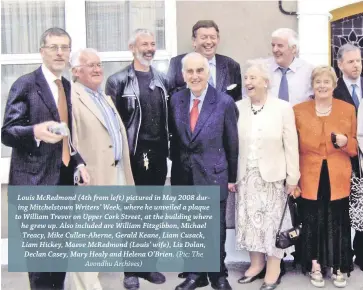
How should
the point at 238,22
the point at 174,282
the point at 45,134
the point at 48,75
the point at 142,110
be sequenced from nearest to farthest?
the point at 45,134, the point at 48,75, the point at 142,110, the point at 174,282, the point at 238,22

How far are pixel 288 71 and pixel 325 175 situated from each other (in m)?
0.75

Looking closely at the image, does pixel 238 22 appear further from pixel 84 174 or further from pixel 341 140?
pixel 84 174

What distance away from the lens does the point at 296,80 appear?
3.91 metres

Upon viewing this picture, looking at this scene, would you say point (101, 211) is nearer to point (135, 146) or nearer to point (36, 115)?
point (135, 146)

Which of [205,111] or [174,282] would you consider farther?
[174,282]

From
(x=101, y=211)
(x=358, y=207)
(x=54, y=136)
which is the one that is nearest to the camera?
(x=54, y=136)

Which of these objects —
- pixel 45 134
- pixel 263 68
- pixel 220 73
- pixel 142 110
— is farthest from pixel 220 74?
pixel 45 134

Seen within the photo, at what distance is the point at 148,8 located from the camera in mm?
4254

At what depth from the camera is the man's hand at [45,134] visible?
330 cm

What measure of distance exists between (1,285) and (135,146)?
4.37ft

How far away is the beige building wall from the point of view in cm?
416

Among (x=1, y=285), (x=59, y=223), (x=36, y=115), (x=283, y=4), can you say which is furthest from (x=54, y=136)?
(x=283, y=4)

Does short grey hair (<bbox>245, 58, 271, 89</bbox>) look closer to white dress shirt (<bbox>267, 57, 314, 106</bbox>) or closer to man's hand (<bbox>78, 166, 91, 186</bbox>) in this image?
white dress shirt (<bbox>267, 57, 314, 106</bbox>)

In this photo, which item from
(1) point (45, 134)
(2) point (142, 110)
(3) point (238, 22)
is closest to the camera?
(1) point (45, 134)
